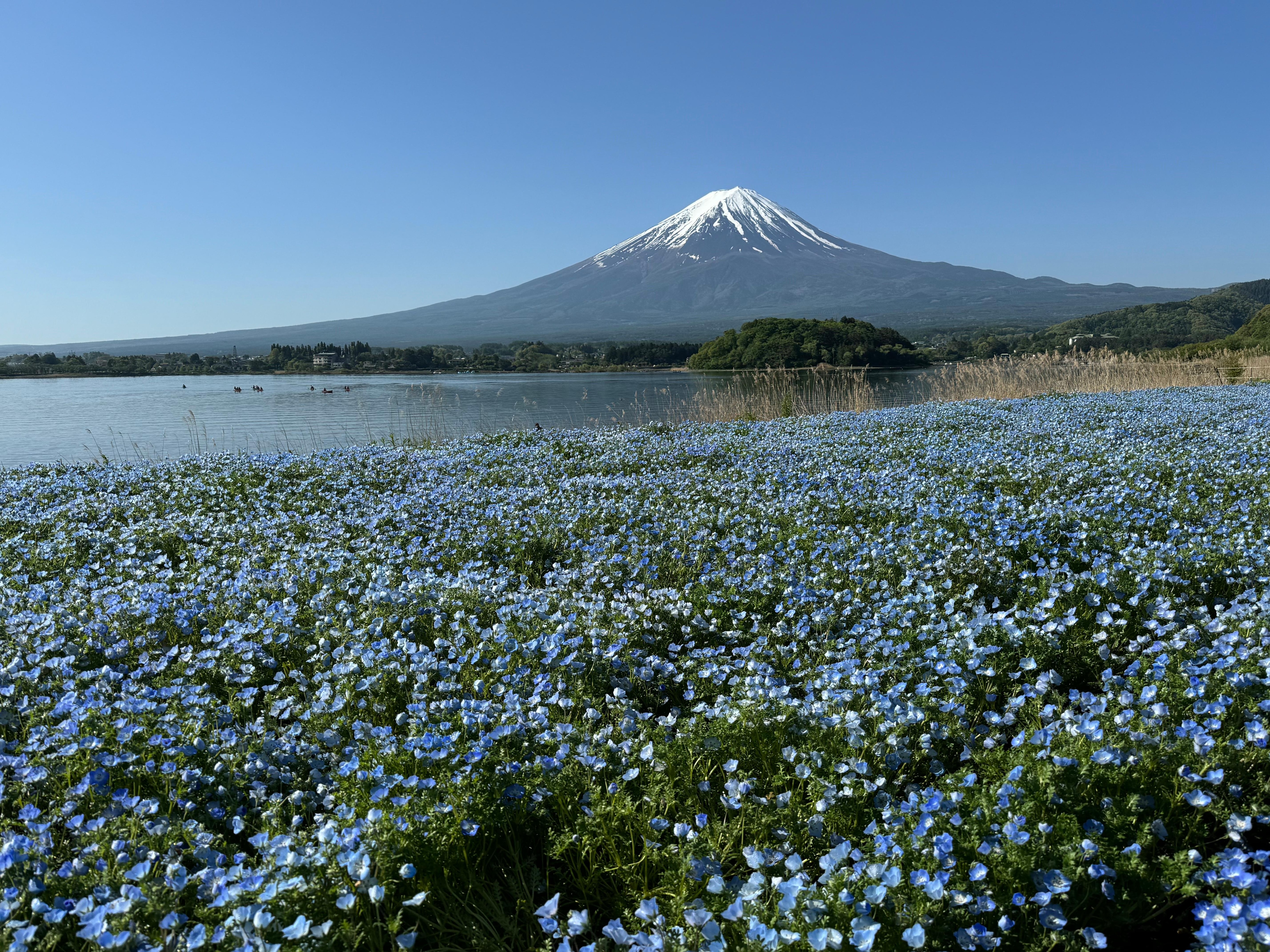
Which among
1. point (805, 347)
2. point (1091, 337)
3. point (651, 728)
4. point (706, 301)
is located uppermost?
point (706, 301)

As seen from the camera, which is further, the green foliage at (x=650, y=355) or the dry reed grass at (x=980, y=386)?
the green foliage at (x=650, y=355)

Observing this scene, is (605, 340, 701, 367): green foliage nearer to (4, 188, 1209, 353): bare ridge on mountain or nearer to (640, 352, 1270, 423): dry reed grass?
(640, 352, 1270, 423): dry reed grass

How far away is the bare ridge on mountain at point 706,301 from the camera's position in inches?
6176

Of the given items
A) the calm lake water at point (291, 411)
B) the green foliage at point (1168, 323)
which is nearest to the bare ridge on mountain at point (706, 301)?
the green foliage at point (1168, 323)

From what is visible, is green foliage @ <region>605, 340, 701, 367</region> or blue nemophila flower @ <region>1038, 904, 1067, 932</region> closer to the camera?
blue nemophila flower @ <region>1038, 904, 1067, 932</region>

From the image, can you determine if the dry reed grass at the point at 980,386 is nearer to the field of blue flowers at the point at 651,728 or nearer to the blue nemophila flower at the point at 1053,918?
the field of blue flowers at the point at 651,728

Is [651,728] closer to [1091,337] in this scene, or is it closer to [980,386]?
[980,386]

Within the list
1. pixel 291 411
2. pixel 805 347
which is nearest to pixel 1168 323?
pixel 805 347

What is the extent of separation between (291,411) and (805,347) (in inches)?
1208

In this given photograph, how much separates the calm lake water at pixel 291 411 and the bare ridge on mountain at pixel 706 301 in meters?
104

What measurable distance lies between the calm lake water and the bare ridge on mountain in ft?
342

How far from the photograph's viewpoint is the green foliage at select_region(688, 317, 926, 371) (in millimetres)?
43938

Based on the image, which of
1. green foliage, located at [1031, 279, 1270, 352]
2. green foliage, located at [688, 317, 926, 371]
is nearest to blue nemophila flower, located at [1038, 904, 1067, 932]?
green foliage, located at [688, 317, 926, 371]

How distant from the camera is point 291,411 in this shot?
1006 inches
